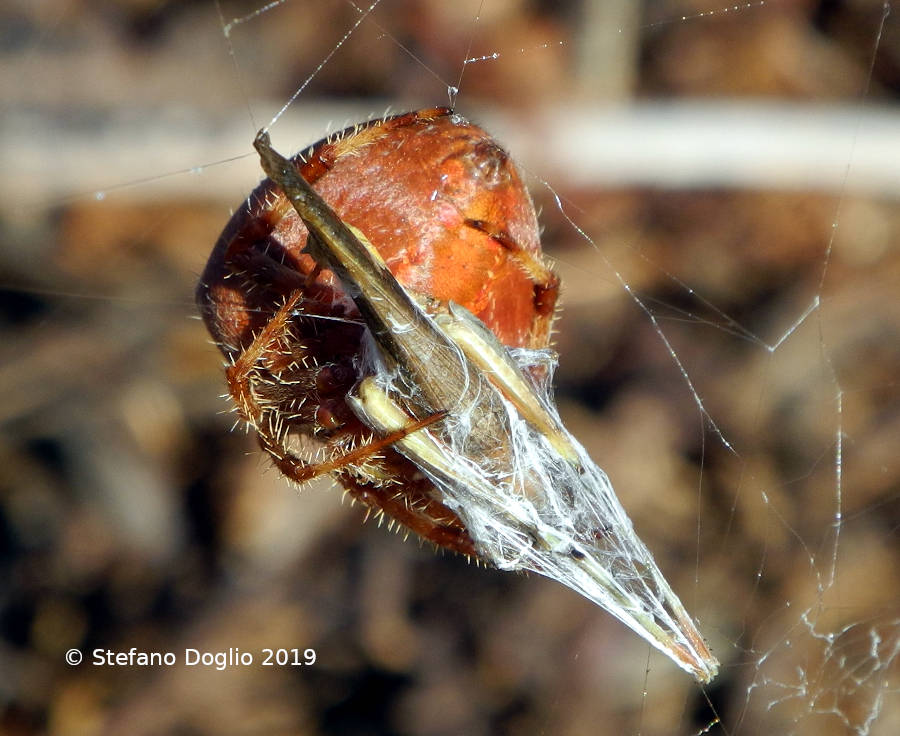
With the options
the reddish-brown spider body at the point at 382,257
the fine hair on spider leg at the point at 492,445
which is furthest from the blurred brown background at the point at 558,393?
the reddish-brown spider body at the point at 382,257

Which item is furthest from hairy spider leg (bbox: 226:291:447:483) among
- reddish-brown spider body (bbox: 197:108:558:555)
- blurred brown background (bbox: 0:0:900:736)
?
blurred brown background (bbox: 0:0:900:736)

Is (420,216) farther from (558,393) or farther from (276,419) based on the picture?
(558,393)

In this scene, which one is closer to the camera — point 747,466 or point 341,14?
point 747,466

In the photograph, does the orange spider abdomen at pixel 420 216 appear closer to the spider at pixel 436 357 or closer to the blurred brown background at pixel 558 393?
the spider at pixel 436 357

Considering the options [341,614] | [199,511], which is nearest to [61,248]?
[199,511]

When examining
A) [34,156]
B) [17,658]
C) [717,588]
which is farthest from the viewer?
[34,156]

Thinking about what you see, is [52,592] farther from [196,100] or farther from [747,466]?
[747,466]
